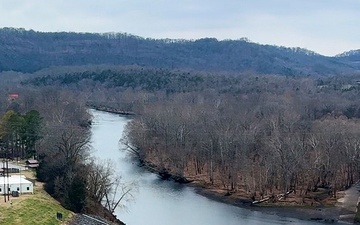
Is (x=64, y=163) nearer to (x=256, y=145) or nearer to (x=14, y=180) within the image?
(x=14, y=180)

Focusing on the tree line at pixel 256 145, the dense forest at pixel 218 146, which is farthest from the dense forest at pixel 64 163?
the tree line at pixel 256 145

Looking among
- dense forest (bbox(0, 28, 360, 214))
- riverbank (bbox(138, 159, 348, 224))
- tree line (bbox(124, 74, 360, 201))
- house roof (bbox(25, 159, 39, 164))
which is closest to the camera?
dense forest (bbox(0, 28, 360, 214))

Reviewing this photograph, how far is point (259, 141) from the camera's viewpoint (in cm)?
6134

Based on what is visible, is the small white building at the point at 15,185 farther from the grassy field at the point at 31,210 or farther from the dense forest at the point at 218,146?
the dense forest at the point at 218,146

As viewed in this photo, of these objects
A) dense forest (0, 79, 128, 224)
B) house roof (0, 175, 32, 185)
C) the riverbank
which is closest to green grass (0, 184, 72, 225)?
house roof (0, 175, 32, 185)

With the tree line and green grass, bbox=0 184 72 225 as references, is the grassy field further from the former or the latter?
the tree line

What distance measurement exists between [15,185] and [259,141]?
29.4m

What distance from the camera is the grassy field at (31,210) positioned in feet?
110

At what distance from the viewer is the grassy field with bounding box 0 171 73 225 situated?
110 feet

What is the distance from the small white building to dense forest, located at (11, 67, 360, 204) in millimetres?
19490

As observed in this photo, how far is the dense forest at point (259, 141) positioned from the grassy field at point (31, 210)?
1903cm

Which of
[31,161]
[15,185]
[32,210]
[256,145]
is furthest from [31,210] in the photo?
[256,145]

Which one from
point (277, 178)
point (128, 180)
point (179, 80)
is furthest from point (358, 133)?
point (179, 80)

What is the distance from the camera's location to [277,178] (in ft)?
170
